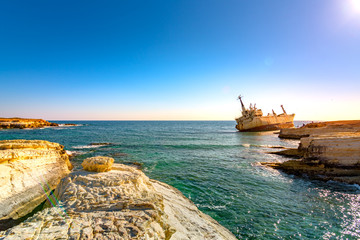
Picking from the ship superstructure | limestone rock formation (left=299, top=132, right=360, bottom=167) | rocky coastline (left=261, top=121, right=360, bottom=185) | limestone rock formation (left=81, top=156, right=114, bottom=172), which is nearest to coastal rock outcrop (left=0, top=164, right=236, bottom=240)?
limestone rock formation (left=81, top=156, right=114, bottom=172)

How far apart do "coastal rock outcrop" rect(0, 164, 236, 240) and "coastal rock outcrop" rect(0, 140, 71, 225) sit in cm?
242

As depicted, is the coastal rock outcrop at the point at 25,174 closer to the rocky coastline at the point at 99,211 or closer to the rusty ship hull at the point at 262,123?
the rocky coastline at the point at 99,211

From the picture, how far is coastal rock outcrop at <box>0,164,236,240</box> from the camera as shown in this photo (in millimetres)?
3719

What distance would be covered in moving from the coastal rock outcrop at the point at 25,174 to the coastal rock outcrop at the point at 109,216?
2.42 m

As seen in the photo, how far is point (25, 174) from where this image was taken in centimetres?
820

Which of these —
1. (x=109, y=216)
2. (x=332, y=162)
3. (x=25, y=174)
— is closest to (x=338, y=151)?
(x=332, y=162)

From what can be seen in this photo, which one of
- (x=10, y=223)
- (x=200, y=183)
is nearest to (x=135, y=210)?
(x=10, y=223)

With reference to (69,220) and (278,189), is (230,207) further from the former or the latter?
(69,220)

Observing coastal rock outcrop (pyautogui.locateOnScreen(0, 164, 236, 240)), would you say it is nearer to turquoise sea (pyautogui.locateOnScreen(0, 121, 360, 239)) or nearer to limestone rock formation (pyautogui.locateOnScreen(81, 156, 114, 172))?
limestone rock formation (pyautogui.locateOnScreen(81, 156, 114, 172))

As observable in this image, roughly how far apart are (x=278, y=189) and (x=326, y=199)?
8.14 ft

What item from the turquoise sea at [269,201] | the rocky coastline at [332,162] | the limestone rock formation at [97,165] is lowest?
the turquoise sea at [269,201]

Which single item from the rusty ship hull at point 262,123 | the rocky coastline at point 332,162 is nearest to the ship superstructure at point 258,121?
the rusty ship hull at point 262,123

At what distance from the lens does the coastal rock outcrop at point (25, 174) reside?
22.4 ft

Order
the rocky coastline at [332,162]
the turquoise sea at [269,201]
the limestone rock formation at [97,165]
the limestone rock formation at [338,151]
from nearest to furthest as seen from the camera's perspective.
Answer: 1. the turquoise sea at [269,201]
2. the limestone rock formation at [97,165]
3. the rocky coastline at [332,162]
4. the limestone rock formation at [338,151]
